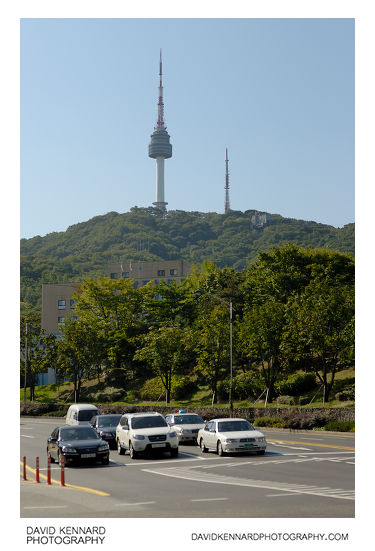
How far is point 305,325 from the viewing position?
50.2 m

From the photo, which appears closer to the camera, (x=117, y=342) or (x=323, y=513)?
(x=323, y=513)

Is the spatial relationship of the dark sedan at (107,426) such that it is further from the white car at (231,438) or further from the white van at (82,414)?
the white car at (231,438)

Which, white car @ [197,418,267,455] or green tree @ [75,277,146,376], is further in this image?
green tree @ [75,277,146,376]

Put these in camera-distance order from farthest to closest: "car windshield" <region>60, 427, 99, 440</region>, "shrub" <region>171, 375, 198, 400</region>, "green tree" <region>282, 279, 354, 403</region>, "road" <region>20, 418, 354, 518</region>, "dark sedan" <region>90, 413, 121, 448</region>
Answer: "shrub" <region>171, 375, 198, 400</region>
"green tree" <region>282, 279, 354, 403</region>
"dark sedan" <region>90, 413, 121, 448</region>
"car windshield" <region>60, 427, 99, 440</region>
"road" <region>20, 418, 354, 518</region>

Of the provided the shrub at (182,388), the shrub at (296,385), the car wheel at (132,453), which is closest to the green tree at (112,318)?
the shrub at (182,388)

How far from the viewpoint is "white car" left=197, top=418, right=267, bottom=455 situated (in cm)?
2586

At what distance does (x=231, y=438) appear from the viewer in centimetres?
2595

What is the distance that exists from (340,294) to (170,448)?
2862cm

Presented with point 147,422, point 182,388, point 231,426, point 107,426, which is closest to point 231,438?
point 231,426

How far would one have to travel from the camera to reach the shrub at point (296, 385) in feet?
190

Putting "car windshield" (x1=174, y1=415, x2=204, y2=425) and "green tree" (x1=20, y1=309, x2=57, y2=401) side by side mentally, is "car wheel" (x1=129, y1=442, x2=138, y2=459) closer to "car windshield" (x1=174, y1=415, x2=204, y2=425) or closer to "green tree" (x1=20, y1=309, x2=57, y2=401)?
"car windshield" (x1=174, y1=415, x2=204, y2=425)

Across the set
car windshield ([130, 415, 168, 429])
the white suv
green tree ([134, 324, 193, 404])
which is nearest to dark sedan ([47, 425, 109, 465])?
the white suv
